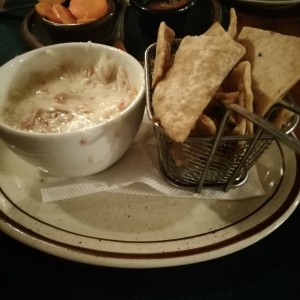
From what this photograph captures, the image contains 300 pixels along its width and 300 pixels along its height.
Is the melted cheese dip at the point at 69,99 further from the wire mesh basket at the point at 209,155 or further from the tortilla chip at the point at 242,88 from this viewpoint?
the tortilla chip at the point at 242,88

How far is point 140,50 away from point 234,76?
643 mm

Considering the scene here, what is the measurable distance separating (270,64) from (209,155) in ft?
0.75

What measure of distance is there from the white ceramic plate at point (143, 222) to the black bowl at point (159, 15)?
2.19ft

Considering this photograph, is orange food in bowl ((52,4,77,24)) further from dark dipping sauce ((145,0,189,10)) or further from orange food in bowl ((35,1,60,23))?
dark dipping sauce ((145,0,189,10))

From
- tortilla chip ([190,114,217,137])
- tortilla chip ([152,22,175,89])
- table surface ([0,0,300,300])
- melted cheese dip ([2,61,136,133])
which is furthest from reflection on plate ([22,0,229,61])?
table surface ([0,0,300,300])

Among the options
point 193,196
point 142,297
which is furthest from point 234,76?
point 142,297

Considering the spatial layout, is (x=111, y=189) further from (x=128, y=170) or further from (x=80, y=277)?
(x=80, y=277)

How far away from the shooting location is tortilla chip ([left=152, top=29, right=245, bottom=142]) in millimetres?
603

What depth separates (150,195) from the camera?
2.50 ft

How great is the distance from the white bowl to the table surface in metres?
0.19

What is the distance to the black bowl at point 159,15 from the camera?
1.20 meters

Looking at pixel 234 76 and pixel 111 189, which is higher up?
pixel 234 76

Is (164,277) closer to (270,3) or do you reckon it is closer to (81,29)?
(81,29)

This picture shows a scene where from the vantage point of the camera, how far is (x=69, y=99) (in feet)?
2.75
